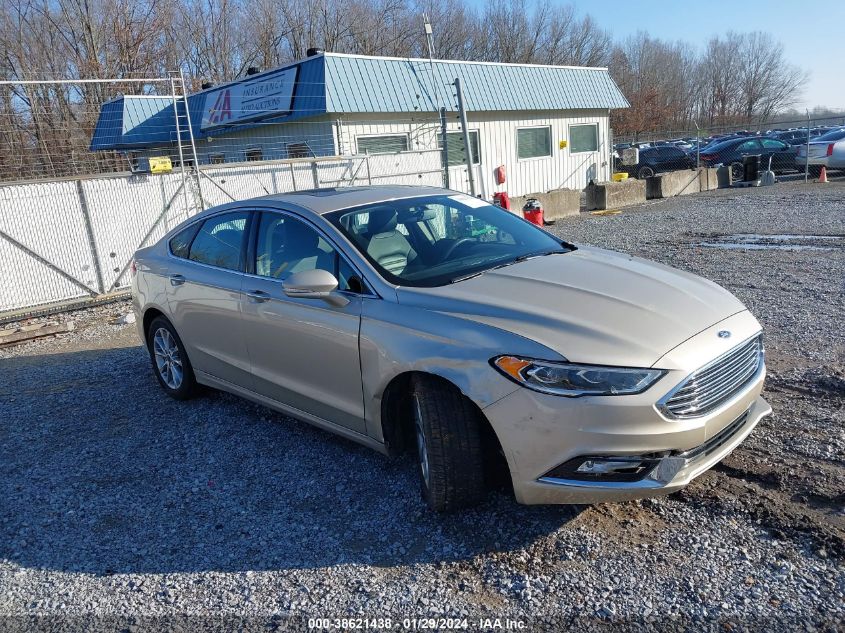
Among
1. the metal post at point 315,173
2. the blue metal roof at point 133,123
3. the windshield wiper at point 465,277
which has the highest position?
the blue metal roof at point 133,123

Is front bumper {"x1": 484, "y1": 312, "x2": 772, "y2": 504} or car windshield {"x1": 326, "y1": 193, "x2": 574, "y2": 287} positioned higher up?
car windshield {"x1": 326, "y1": 193, "x2": 574, "y2": 287}

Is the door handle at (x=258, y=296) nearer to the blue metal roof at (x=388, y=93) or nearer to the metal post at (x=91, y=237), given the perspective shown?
the metal post at (x=91, y=237)

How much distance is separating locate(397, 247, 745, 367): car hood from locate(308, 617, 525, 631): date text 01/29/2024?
3.68ft

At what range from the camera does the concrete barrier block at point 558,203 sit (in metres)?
16.9

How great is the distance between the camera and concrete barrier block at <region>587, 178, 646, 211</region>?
1828 centimetres

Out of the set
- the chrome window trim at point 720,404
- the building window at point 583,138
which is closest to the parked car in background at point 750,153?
the building window at point 583,138

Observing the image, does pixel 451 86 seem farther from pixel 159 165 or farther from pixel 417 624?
pixel 417 624

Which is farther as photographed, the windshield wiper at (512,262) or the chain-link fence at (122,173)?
the chain-link fence at (122,173)

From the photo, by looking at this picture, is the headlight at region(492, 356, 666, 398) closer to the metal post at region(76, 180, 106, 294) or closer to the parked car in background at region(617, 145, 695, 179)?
the metal post at region(76, 180, 106, 294)

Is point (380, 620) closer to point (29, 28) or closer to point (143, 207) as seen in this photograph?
point (143, 207)

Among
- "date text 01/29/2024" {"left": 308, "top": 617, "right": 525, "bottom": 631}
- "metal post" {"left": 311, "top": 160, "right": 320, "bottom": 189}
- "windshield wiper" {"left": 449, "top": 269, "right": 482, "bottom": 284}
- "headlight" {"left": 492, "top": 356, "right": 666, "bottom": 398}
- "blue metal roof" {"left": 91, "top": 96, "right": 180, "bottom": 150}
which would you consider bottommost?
"date text 01/29/2024" {"left": 308, "top": 617, "right": 525, "bottom": 631}

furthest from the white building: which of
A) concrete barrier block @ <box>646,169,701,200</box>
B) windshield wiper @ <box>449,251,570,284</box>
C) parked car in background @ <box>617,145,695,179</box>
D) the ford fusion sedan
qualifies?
windshield wiper @ <box>449,251,570,284</box>

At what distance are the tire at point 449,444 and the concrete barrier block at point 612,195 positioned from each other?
1599 cm

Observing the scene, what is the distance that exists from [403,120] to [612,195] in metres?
5.91
